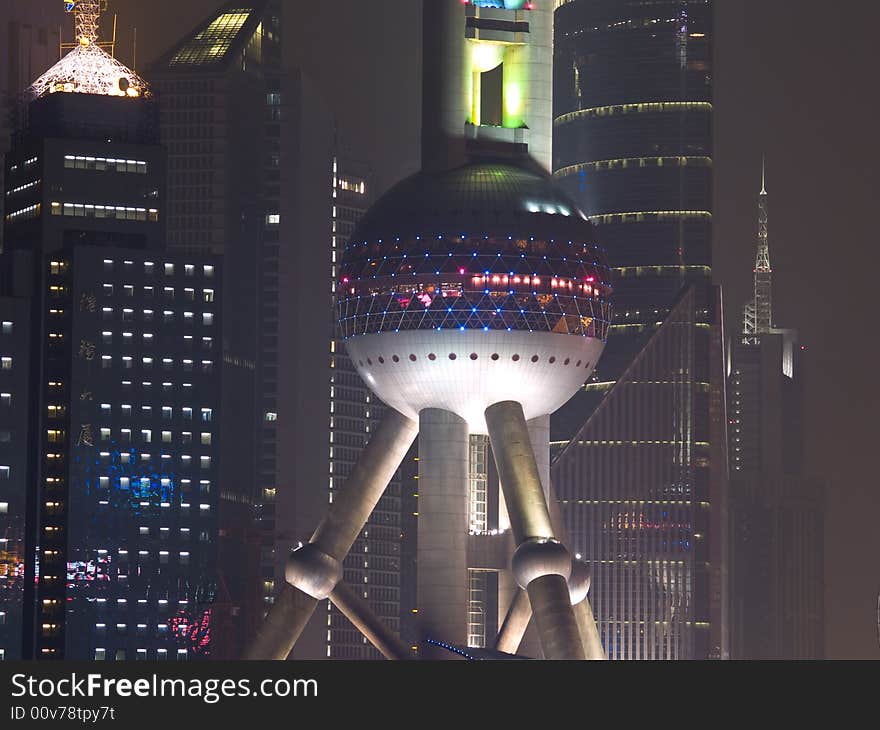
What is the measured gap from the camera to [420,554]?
18788cm

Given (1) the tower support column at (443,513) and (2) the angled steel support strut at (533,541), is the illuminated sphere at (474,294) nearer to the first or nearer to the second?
(1) the tower support column at (443,513)

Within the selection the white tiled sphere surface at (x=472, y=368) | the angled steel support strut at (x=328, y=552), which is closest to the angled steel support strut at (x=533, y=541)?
the white tiled sphere surface at (x=472, y=368)

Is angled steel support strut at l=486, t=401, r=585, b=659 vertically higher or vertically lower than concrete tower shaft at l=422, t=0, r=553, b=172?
lower

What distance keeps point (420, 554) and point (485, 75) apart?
33.1 metres

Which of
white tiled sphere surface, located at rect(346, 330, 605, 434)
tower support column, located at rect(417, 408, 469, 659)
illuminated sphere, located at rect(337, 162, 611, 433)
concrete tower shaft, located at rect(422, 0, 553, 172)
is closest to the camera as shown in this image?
white tiled sphere surface, located at rect(346, 330, 605, 434)

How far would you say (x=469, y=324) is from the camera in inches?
7205

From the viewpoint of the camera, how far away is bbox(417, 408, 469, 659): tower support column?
186000 millimetres

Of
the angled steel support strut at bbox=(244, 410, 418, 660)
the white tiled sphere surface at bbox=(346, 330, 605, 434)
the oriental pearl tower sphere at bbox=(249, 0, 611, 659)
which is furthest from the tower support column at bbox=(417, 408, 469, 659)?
the angled steel support strut at bbox=(244, 410, 418, 660)

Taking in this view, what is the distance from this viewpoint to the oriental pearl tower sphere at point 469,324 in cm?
18325

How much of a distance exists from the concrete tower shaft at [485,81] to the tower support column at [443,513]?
704 inches

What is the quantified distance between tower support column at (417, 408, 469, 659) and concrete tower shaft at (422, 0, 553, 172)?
1789cm

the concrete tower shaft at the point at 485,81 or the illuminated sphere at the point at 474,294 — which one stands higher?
the concrete tower shaft at the point at 485,81

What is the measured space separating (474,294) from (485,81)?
17682 millimetres

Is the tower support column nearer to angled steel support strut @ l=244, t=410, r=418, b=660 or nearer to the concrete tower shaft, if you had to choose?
angled steel support strut @ l=244, t=410, r=418, b=660
